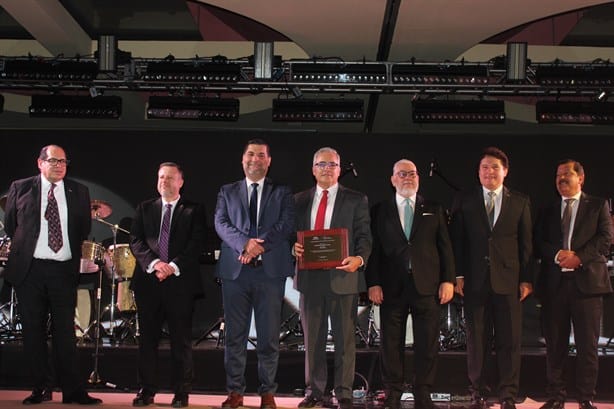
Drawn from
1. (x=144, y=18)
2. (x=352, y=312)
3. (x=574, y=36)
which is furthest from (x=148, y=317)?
(x=574, y=36)

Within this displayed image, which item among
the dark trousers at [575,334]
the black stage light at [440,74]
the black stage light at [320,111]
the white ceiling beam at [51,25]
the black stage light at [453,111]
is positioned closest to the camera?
the dark trousers at [575,334]

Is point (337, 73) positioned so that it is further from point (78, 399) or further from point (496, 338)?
point (78, 399)

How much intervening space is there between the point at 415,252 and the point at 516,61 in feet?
15.3

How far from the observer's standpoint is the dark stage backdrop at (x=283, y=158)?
1134 cm

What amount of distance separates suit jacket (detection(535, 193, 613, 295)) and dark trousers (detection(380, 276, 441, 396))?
1.02 meters

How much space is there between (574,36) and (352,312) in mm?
6282

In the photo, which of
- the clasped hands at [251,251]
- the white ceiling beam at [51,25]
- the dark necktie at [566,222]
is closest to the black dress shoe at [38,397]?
the clasped hands at [251,251]

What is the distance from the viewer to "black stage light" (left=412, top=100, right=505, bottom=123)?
32.2ft

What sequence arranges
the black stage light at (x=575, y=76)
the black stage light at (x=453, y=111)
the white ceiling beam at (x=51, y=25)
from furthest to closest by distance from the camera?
the black stage light at (x=453, y=111)
the black stage light at (x=575, y=76)
the white ceiling beam at (x=51, y=25)

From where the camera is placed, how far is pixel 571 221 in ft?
18.9

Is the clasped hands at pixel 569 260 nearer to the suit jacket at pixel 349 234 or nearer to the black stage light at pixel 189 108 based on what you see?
the suit jacket at pixel 349 234

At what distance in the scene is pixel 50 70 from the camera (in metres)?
9.29

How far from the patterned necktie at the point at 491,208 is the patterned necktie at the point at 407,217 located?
0.59 meters

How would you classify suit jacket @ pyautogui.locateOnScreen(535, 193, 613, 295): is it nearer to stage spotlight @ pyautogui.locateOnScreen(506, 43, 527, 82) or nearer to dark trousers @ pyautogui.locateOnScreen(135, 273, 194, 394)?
dark trousers @ pyautogui.locateOnScreen(135, 273, 194, 394)
